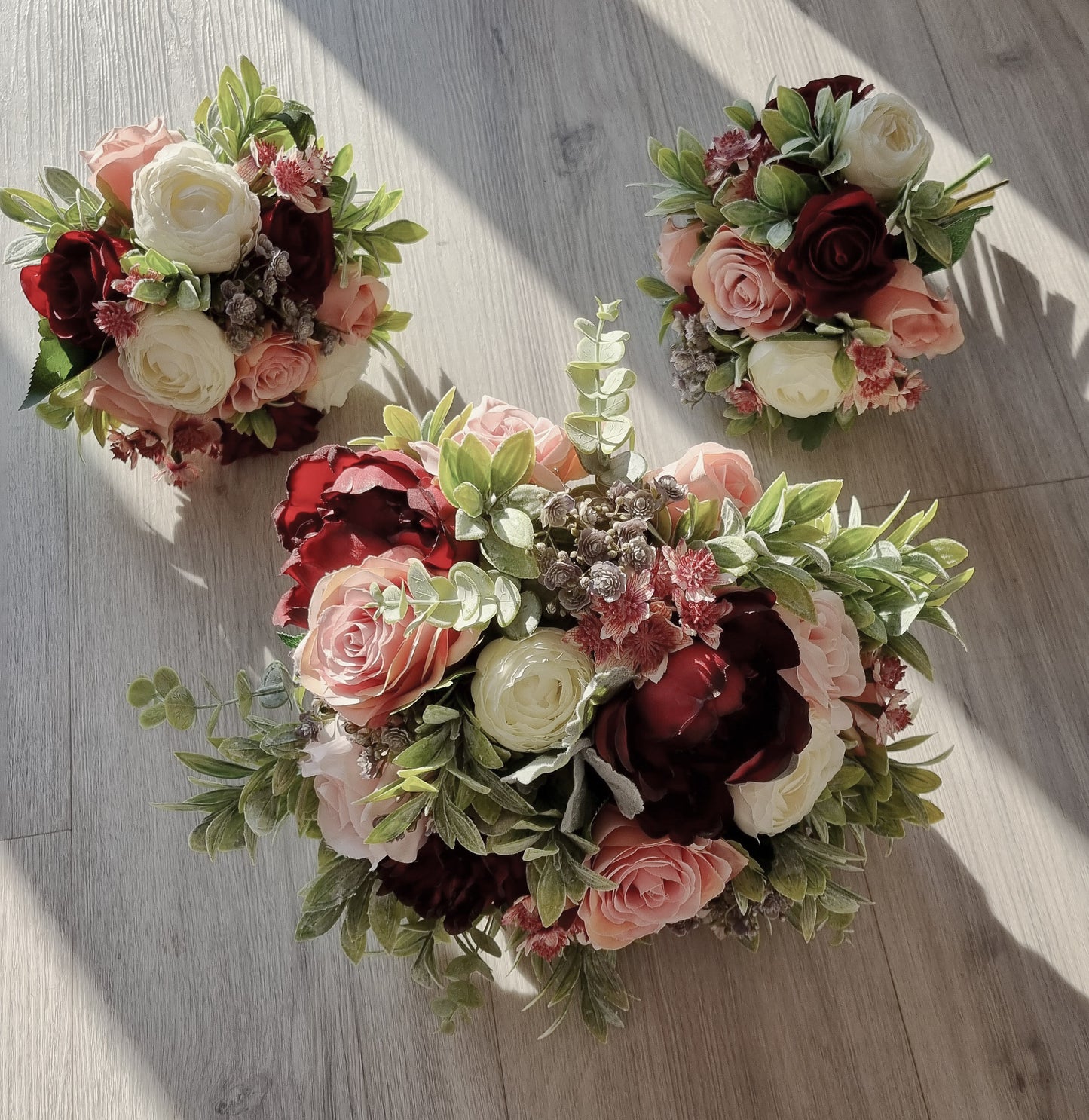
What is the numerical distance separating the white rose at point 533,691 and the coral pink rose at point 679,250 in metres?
0.52

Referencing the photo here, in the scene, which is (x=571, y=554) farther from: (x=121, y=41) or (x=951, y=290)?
(x=121, y=41)

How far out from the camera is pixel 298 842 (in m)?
0.94

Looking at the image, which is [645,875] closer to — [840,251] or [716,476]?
[716,476]

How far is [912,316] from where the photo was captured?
0.90 metres

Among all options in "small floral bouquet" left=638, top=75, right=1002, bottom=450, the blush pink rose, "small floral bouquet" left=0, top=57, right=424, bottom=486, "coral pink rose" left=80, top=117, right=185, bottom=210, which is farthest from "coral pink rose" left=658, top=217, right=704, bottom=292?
the blush pink rose

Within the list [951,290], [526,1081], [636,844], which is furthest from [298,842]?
[951,290]

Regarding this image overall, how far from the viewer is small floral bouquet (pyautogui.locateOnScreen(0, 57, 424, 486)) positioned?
0.82 metres

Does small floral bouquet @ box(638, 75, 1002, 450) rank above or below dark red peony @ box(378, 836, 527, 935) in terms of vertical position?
above

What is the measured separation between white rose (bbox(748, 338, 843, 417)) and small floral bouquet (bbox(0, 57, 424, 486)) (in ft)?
1.18

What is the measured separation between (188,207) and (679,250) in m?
0.44

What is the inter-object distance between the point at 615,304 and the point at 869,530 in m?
0.23

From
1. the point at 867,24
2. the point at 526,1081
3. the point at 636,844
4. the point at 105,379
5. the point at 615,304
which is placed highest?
the point at 867,24

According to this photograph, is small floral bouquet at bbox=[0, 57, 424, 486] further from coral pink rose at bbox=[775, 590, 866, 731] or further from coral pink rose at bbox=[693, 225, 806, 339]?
coral pink rose at bbox=[775, 590, 866, 731]

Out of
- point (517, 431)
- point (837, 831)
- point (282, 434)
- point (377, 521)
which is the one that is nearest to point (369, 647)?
point (377, 521)
